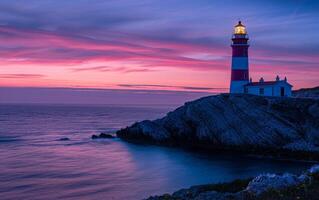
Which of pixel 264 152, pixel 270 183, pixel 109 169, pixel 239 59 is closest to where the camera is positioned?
pixel 270 183

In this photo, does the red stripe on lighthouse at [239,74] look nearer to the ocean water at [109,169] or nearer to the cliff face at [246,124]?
the cliff face at [246,124]

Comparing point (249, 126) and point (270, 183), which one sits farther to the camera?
point (249, 126)

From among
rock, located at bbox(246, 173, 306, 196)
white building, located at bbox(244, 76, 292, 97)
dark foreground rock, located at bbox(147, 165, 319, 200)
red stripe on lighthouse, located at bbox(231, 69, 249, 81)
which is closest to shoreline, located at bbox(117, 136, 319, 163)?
white building, located at bbox(244, 76, 292, 97)

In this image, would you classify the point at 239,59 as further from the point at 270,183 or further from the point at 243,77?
the point at 270,183

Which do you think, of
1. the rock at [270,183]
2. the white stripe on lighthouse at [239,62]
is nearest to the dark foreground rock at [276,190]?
the rock at [270,183]

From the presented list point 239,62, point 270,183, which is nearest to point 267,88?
point 239,62

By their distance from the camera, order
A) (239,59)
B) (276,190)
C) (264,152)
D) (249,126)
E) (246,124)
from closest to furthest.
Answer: (276,190) → (264,152) → (249,126) → (246,124) → (239,59)

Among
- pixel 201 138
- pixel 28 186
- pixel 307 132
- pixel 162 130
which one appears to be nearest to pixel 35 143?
pixel 162 130

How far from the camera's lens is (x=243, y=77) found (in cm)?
5716

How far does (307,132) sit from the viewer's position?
46.8m

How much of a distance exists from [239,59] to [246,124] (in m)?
10.6

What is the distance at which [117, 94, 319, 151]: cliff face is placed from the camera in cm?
4691

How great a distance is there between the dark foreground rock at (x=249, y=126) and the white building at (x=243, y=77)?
4.73 meters

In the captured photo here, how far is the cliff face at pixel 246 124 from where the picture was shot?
4691 centimetres
